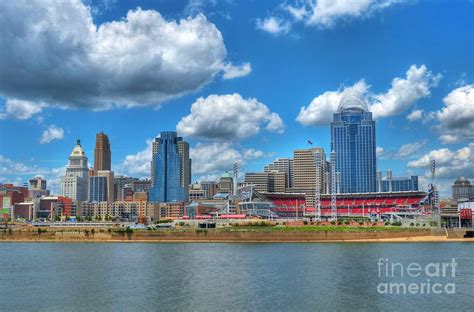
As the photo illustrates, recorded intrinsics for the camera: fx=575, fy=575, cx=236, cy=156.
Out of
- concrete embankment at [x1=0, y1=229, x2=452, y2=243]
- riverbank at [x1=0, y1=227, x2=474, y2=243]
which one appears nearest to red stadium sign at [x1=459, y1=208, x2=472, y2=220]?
riverbank at [x1=0, y1=227, x2=474, y2=243]

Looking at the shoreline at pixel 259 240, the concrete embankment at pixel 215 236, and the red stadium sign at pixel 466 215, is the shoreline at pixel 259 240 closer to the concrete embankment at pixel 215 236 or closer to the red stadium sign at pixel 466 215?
the concrete embankment at pixel 215 236

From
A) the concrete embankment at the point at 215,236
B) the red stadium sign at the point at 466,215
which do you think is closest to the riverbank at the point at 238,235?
the concrete embankment at the point at 215,236

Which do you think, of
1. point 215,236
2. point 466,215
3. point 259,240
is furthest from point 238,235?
point 466,215

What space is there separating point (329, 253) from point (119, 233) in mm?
79251

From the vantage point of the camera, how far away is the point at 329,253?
4262 inches

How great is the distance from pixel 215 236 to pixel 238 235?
679 cm

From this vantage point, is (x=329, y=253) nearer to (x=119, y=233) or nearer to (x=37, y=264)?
(x=37, y=264)

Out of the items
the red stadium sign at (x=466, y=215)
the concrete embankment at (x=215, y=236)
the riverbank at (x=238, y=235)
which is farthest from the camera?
the red stadium sign at (x=466, y=215)

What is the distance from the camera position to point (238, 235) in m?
157

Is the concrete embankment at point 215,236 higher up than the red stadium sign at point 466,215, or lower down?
lower down

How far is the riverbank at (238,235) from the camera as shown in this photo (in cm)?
15462

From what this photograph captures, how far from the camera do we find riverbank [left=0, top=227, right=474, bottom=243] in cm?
15462

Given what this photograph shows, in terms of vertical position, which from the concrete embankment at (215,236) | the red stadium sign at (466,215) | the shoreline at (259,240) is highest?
the red stadium sign at (466,215)

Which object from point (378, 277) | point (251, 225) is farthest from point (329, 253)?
point (251, 225)
